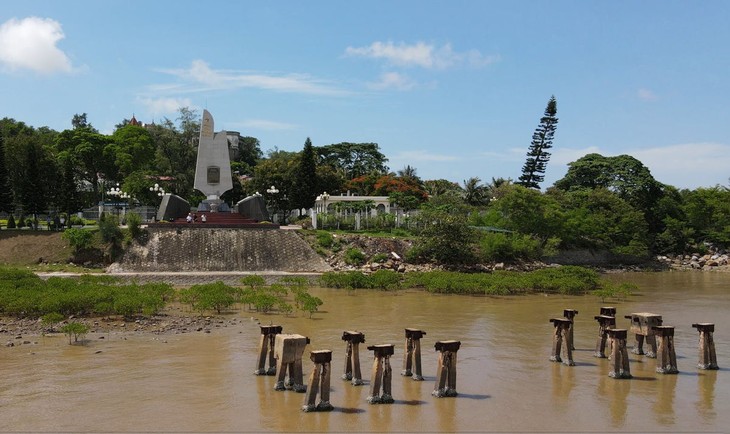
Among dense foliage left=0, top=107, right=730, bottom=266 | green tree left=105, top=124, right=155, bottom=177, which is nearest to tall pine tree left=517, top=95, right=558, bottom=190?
dense foliage left=0, top=107, right=730, bottom=266

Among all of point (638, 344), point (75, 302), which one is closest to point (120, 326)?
point (75, 302)

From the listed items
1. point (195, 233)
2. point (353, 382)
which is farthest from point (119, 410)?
point (195, 233)

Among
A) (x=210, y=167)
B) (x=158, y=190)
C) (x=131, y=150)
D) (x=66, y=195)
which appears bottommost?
(x=66, y=195)

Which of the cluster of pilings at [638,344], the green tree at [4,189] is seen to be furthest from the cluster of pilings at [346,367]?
the green tree at [4,189]

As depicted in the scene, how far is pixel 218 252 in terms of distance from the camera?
36.6 m

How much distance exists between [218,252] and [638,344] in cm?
2550

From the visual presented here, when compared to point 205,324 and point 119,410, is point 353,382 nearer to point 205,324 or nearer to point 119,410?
point 119,410

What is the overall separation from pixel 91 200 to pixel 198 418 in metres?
57.8

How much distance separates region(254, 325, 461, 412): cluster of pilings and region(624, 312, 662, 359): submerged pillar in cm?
570

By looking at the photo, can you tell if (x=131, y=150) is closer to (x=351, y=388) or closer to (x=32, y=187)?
(x=32, y=187)

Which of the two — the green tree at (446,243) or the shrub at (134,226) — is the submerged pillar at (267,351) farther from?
the shrub at (134,226)

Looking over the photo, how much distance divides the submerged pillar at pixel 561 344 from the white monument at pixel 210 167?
112 feet

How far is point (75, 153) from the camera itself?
62.9m

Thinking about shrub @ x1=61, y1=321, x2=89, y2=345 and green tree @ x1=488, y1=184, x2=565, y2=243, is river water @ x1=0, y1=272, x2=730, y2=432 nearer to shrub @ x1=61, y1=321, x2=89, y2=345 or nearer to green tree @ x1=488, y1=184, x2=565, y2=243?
shrub @ x1=61, y1=321, x2=89, y2=345
